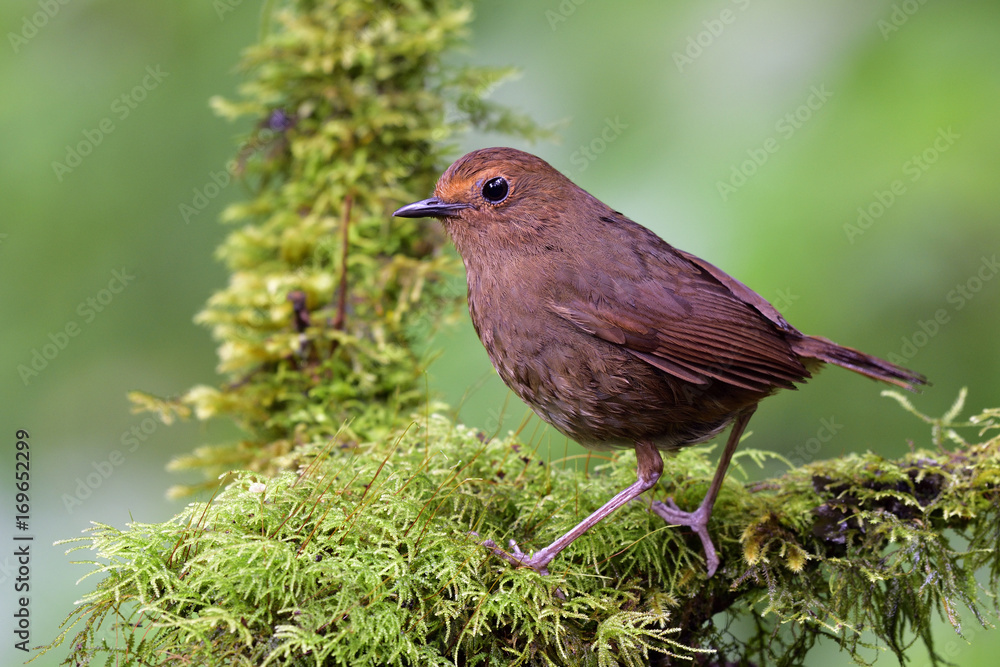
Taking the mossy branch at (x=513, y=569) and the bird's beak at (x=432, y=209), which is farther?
the bird's beak at (x=432, y=209)

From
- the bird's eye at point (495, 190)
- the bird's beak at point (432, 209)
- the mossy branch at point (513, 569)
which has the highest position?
the bird's eye at point (495, 190)

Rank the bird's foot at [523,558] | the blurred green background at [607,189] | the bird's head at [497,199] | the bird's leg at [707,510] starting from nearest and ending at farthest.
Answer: the bird's foot at [523,558], the bird's leg at [707,510], the bird's head at [497,199], the blurred green background at [607,189]

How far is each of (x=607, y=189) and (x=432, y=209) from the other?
1.27m

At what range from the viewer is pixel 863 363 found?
2295 mm

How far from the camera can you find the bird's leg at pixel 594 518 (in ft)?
7.02

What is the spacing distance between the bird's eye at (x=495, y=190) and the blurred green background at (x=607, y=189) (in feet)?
2.75

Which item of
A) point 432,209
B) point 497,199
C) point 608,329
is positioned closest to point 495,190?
point 497,199

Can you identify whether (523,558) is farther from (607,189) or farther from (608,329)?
(607,189)

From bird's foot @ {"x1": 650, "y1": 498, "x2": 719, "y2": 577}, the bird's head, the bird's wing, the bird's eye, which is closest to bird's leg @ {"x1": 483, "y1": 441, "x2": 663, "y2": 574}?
bird's foot @ {"x1": 650, "y1": 498, "x2": 719, "y2": 577}

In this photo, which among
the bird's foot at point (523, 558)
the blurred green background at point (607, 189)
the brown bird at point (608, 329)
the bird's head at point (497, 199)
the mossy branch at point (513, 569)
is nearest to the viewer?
the mossy branch at point (513, 569)

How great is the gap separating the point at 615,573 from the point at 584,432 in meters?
0.44

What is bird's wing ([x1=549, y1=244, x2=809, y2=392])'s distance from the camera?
2225mm

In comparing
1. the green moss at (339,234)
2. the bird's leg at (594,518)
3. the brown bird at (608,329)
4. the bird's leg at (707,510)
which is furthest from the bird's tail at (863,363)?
the green moss at (339,234)

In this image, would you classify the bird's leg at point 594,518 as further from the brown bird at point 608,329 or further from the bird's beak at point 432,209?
the bird's beak at point 432,209
